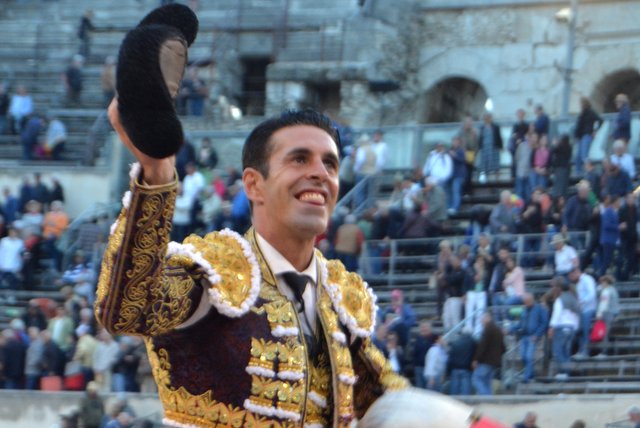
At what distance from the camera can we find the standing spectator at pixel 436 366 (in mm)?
17875

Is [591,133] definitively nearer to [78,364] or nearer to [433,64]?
[78,364]

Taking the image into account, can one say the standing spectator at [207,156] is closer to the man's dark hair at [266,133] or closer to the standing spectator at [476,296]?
the standing spectator at [476,296]

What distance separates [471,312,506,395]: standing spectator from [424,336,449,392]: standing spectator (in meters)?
0.28

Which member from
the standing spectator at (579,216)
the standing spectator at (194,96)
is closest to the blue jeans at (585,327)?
the standing spectator at (579,216)

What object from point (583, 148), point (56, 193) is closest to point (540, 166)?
point (583, 148)

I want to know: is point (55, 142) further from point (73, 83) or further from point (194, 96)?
point (194, 96)

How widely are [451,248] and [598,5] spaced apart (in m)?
10.3

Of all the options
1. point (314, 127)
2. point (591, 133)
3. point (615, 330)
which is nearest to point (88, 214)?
point (591, 133)

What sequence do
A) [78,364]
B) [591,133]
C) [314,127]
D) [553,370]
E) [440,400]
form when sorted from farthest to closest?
[591,133] < [78,364] < [553,370] < [314,127] < [440,400]

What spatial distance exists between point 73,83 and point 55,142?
2.02 metres

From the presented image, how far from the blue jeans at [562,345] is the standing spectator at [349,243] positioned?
341 cm

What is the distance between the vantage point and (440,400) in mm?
5363

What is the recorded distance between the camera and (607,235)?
1934 centimetres

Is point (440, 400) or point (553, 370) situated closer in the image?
point (440, 400)
